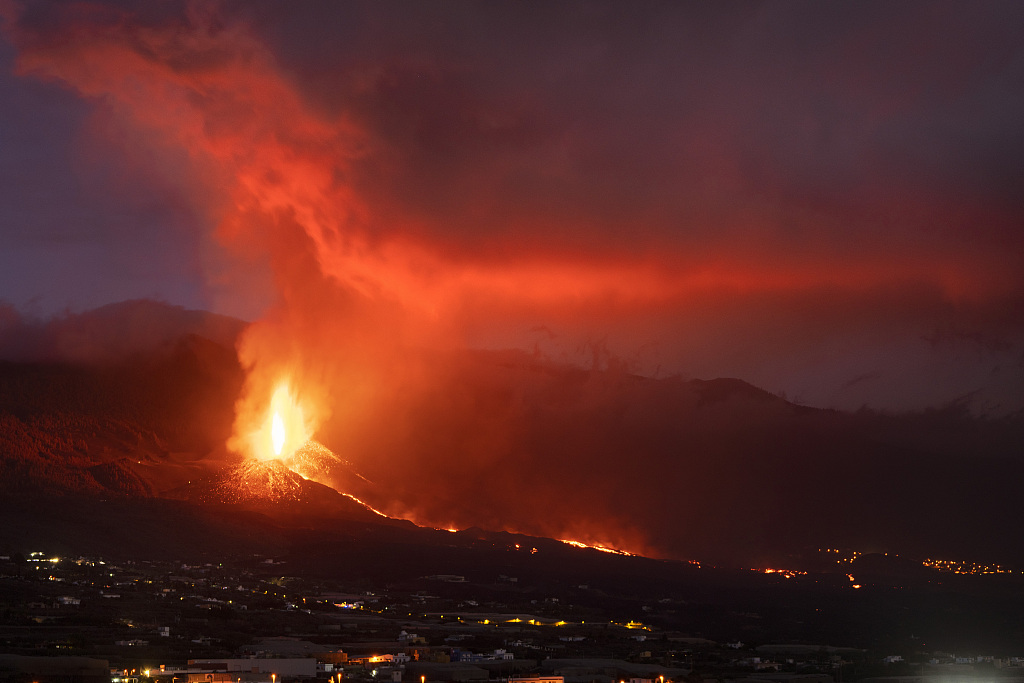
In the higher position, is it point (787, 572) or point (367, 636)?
point (787, 572)

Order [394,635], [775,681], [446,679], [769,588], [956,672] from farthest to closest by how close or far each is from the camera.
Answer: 1. [769,588]
2. [394,635]
3. [956,672]
4. [775,681]
5. [446,679]

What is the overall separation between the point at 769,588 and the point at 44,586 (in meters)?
76.4

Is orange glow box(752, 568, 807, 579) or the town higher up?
orange glow box(752, 568, 807, 579)

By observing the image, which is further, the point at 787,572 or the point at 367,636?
the point at 787,572

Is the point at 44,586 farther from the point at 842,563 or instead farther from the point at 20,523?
the point at 842,563

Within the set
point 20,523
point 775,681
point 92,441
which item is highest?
point 92,441

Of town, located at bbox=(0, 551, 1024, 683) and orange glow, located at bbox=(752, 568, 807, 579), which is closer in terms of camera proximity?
town, located at bbox=(0, 551, 1024, 683)

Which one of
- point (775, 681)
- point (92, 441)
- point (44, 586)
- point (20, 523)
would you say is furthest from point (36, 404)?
point (775, 681)

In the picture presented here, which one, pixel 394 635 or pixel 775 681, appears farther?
pixel 394 635

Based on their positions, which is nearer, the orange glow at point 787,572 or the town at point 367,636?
the town at point 367,636

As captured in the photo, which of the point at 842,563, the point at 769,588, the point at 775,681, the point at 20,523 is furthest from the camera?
the point at 842,563

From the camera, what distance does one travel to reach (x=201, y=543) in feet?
442

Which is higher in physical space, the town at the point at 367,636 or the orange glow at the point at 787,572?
the orange glow at the point at 787,572

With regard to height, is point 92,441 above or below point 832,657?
above
